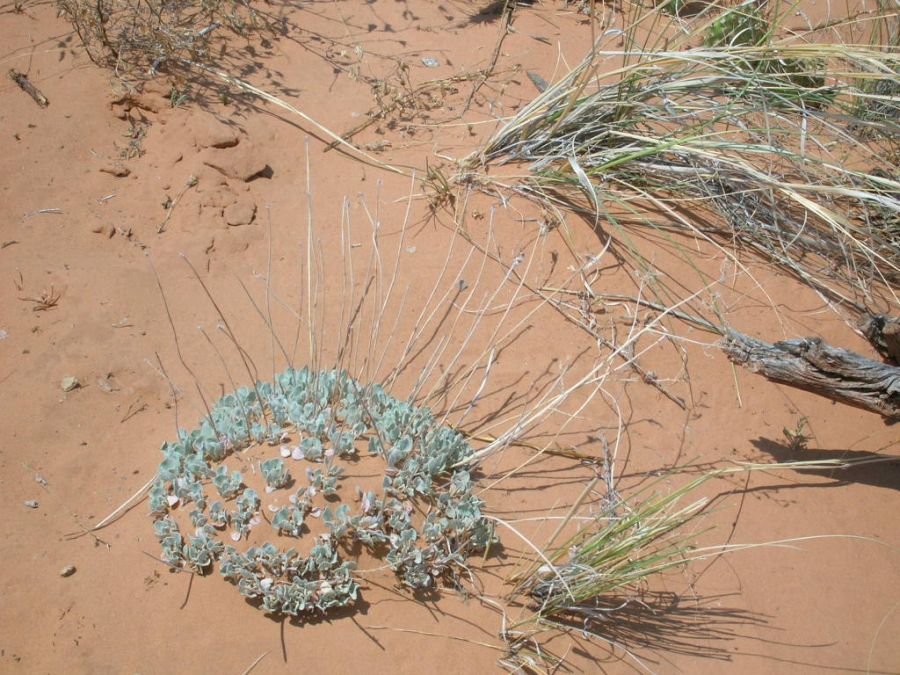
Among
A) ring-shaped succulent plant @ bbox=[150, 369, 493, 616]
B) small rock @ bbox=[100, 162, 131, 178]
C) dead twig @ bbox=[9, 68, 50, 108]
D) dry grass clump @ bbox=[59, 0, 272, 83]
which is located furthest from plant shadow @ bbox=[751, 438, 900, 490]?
dead twig @ bbox=[9, 68, 50, 108]

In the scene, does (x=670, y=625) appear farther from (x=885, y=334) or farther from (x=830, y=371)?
(x=885, y=334)

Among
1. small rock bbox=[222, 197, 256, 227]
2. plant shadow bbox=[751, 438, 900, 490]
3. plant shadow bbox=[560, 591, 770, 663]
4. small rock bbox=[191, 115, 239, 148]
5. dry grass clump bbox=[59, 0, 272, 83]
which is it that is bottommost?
plant shadow bbox=[560, 591, 770, 663]

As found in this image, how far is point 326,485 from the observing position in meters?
2.57

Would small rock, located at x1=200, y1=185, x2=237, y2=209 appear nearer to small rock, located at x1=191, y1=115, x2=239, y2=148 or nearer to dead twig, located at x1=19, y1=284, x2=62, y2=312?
small rock, located at x1=191, y1=115, x2=239, y2=148

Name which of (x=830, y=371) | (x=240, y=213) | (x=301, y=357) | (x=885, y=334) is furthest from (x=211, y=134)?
(x=885, y=334)

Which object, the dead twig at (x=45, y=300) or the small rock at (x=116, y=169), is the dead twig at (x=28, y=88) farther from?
the dead twig at (x=45, y=300)

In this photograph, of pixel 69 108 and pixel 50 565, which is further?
pixel 69 108

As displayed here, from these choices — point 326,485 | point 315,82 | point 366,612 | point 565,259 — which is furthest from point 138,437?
point 315,82

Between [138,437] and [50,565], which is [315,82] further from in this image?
[50,565]

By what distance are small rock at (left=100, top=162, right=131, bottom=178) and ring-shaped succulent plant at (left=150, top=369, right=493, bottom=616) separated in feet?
5.07

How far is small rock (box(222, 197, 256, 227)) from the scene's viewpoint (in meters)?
3.66

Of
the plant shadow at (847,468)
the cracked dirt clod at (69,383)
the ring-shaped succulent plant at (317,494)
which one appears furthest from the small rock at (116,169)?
the plant shadow at (847,468)

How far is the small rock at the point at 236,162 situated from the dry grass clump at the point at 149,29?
661 mm

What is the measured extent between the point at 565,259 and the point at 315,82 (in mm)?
1873
